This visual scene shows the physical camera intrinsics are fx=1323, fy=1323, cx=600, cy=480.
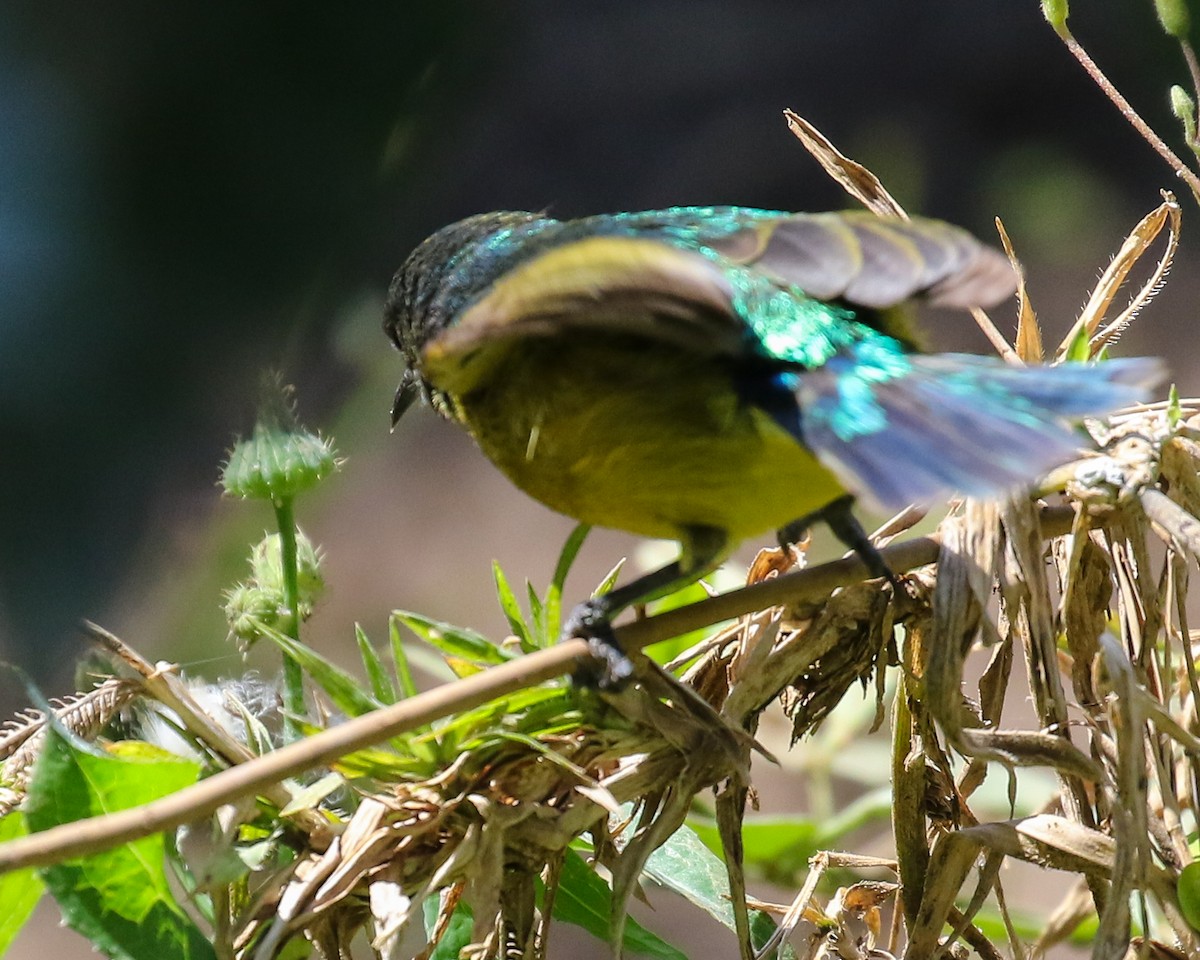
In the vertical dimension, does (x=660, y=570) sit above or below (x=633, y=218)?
below

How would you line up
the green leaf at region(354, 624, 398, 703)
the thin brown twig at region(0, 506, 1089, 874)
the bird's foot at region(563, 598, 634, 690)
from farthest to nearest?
the green leaf at region(354, 624, 398, 703) < the bird's foot at region(563, 598, 634, 690) < the thin brown twig at region(0, 506, 1089, 874)

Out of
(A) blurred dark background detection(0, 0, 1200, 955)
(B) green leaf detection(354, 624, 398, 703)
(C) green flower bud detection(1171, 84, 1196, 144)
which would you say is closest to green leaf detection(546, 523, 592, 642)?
(B) green leaf detection(354, 624, 398, 703)

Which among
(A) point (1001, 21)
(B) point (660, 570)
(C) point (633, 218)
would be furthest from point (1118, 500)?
(A) point (1001, 21)

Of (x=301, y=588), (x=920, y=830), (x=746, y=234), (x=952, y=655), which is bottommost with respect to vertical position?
(x=920, y=830)

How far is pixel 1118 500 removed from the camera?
935 mm

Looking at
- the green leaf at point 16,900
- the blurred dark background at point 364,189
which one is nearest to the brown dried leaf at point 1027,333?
the green leaf at point 16,900

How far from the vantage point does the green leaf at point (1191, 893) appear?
92cm

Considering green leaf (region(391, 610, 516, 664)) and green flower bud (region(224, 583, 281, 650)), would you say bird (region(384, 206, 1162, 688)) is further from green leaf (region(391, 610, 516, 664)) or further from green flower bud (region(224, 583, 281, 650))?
green flower bud (region(224, 583, 281, 650))

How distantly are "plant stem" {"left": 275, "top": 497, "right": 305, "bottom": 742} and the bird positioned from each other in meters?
0.19

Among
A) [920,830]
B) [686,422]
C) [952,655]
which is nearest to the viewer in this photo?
[952,655]

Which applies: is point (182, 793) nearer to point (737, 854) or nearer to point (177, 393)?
point (737, 854)

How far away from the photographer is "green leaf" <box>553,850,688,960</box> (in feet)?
3.36

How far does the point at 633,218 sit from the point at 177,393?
2.29m

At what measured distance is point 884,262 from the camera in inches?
43.0
